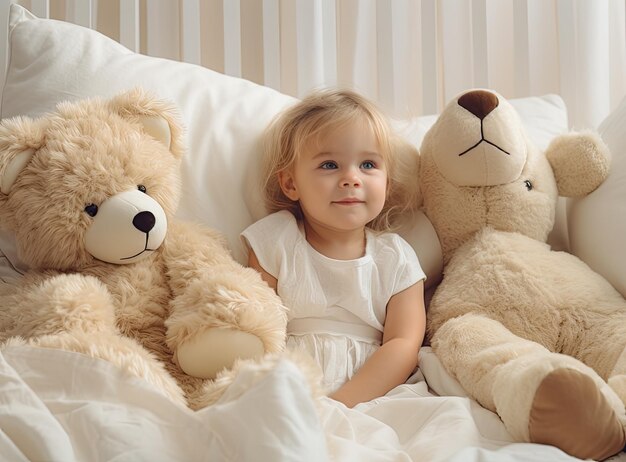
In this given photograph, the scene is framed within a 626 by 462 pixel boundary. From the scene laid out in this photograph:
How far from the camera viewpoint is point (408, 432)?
2.98 feet

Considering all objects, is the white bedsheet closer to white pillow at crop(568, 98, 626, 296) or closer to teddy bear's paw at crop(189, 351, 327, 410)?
teddy bear's paw at crop(189, 351, 327, 410)

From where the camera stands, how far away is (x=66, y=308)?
3.01ft

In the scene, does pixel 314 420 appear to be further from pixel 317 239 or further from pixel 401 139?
pixel 401 139

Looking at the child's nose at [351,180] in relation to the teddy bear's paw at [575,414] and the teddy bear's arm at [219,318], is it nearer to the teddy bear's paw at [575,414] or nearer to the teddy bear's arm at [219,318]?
the teddy bear's arm at [219,318]

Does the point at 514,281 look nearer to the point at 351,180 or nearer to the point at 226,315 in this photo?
the point at 351,180

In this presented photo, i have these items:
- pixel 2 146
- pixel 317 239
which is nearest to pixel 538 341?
pixel 317 239

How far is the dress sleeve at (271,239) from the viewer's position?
119cm

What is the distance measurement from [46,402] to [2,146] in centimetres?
43

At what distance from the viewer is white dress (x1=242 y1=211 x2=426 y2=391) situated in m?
1.16

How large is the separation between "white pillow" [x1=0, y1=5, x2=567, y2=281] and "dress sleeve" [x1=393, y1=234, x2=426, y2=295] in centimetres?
3

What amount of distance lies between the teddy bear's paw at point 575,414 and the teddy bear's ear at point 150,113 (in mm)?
637

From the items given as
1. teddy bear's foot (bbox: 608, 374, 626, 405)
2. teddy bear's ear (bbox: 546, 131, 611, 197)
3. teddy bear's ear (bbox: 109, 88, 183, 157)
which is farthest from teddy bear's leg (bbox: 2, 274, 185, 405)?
teddy bear's ear (bbox: 546, 131, 611, 197)

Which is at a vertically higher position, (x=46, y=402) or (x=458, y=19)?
(x=458, y=19)

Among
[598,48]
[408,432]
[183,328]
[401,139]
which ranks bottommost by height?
[408,432]
